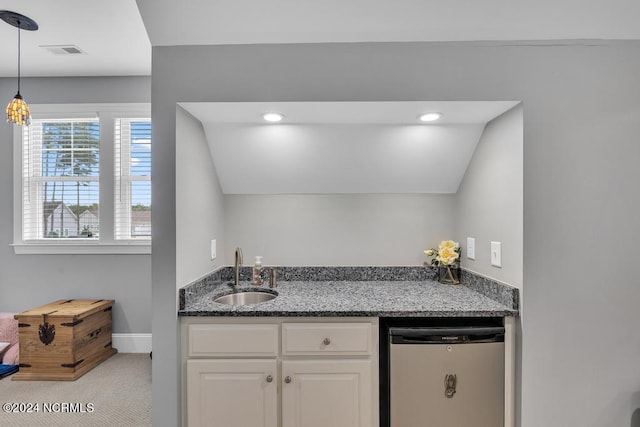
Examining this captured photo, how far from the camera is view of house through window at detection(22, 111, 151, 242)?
320cm

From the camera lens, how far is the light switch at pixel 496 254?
1.77m

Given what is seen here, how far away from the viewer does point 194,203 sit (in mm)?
1852

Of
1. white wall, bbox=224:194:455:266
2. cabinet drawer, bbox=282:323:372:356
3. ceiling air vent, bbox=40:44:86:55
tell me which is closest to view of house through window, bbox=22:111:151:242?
ceiling air vent, bbox=40:44:86:55

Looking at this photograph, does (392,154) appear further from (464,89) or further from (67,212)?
(67,212)

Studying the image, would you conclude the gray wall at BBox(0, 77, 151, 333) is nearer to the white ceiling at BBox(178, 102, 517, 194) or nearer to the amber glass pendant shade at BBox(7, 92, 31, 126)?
the amber glass pendant shade at BBox(7, 92, 31, 126)

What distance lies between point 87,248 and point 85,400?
1384 millimetres

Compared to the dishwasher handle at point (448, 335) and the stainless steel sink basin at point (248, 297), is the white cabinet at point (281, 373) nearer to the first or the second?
the dishwasher handle at point (448, 335)

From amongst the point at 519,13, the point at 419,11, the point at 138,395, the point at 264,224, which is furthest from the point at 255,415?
the point at 519,13

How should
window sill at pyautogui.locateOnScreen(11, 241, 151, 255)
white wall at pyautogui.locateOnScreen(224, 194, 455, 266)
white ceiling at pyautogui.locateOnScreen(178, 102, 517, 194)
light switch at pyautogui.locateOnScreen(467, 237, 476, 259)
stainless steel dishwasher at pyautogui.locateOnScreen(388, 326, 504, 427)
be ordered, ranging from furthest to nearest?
window sill at pyautogui.locateOnScreen(11, 241, 151, 255) < white wall at pyautogui.locateOnScreen(224, 194, 455, 266) < light switch at pyautogui.locateOnScreen(467, 237, 476, 259) < white ceiling at pyautogui.locateOnScreen(178, 102, 517, 194) < stainless steel dishwasher at pyautogui.locateOnScreen(388, 326, 504, 427)

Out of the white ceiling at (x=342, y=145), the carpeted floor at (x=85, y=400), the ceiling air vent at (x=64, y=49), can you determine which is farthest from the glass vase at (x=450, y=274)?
the ceiling air vent at (x=64, y=49)

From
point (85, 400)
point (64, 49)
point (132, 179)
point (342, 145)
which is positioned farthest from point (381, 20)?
point (85, 400)

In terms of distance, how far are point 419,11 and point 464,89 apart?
42cm

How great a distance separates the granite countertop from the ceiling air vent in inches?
88.7

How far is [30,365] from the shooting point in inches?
106
